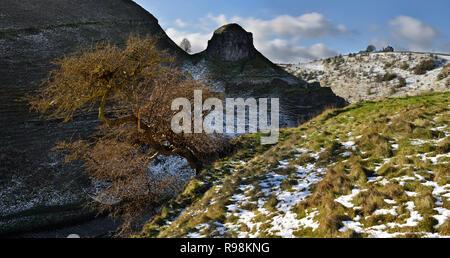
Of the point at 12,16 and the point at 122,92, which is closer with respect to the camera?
the point at 122,92

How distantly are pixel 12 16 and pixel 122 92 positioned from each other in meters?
42.4

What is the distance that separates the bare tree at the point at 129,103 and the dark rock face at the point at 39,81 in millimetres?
2031

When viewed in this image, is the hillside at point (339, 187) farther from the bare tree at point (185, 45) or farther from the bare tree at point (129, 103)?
the bare tree at point (185, 45)

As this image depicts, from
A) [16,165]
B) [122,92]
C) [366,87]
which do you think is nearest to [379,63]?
[366,87]

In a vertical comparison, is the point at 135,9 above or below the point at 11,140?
above

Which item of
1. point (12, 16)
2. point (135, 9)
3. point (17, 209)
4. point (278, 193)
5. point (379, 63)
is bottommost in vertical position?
point (17, 209)

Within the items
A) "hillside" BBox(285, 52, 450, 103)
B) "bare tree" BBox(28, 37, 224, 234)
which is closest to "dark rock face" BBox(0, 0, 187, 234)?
"bare tree" BBox(28, 37, 224, 234)

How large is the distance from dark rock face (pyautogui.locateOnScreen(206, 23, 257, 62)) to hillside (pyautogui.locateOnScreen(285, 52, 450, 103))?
12.4m

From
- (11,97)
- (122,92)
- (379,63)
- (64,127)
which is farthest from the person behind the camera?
(379,63)

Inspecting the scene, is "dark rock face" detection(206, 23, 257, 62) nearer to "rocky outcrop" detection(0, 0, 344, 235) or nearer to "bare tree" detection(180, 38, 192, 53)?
"rocky outcrop" detection(0, 0, 344, 235)

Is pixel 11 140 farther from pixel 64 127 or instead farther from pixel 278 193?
pixel 278 193

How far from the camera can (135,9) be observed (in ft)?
191

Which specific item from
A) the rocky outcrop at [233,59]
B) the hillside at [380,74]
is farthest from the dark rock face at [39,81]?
the hillside at [380,74]
